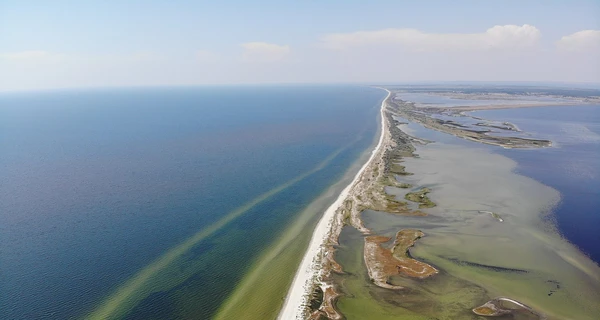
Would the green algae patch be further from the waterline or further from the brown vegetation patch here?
the waterline

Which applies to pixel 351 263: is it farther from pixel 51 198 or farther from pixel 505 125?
pixel 505 125

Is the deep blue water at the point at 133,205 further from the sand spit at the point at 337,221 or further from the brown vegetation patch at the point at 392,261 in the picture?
the brown vegetation patch at the point at 392,261

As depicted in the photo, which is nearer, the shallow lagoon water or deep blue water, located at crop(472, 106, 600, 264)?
the shallow lagoon water

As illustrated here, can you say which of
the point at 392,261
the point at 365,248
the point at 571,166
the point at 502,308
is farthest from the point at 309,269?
the point at 571,166

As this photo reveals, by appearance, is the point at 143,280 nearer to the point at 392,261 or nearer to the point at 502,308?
the point at 392,261

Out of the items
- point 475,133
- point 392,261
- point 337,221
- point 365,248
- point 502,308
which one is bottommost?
point 502,308

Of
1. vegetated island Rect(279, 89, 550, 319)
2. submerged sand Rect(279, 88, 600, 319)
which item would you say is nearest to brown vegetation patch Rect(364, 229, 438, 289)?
vegetated island Rect(279, 89, 550, 319)
